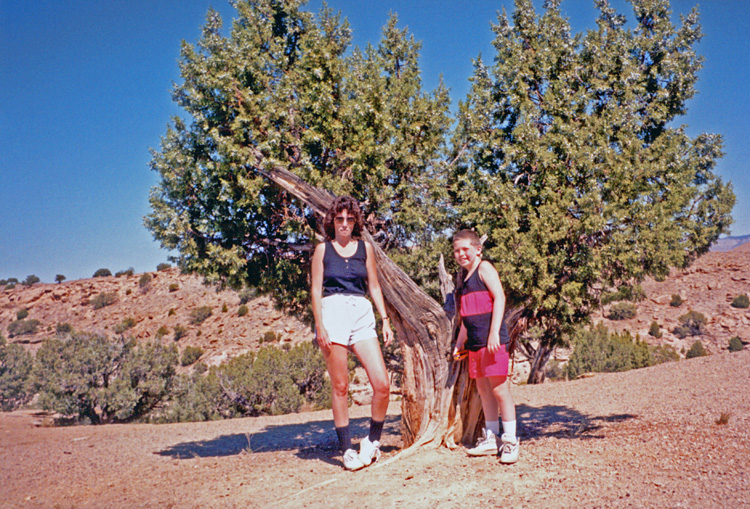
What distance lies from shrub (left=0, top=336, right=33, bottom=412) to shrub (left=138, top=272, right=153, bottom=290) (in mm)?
21716

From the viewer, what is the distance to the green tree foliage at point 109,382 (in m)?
13.3

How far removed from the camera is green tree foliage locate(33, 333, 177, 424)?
13305mm

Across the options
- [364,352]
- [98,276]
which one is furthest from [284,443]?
[98,276]

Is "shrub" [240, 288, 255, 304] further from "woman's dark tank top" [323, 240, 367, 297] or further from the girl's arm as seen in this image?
the girl's arm

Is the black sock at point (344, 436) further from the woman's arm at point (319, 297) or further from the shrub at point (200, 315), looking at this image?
the shrub at point (200, 315)

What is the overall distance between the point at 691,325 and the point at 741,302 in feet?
10.8

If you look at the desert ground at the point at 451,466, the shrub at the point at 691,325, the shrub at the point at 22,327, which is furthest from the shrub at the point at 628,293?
the shrub at the point at 22,327

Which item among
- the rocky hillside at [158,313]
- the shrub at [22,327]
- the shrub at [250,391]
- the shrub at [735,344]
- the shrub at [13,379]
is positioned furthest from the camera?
the shrub at [22,327]

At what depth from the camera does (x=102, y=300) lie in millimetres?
39969

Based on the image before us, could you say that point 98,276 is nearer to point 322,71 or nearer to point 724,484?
point 322,71

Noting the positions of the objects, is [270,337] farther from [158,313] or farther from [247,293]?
[247,293]

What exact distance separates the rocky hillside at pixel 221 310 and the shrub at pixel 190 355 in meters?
0.75

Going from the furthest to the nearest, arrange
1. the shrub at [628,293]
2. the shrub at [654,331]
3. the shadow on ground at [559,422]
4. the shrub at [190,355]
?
the shrub at [190,355] → the shrub at [654,331] → the shadow on ground at [559,422] → the shrub at [628,293]

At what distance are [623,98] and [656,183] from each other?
3.46 ft
